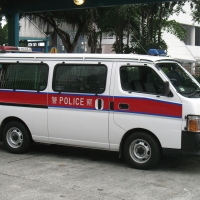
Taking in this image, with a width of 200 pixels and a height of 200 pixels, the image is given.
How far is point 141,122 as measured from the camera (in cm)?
771

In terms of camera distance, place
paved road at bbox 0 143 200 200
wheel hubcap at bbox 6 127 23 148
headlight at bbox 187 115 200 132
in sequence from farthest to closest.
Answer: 1. wheel hubcap at bbox 6 127 23 148
2. headlight at bbox 187 115 200 132
3. paved road at bbox 0 143 200 200

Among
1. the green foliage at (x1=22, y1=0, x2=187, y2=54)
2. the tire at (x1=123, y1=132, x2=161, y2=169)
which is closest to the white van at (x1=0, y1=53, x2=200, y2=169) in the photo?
the tire at (x1=123, y1=132, x2=161, y2=169)

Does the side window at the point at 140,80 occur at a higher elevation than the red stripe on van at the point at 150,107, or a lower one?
higher

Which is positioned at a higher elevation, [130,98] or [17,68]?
[17,68]

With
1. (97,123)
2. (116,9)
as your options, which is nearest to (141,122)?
(97,123)

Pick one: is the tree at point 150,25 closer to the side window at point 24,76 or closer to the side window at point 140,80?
the side window at point 24,76

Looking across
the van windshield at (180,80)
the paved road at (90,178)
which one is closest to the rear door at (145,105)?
the van windshield at (180,80)

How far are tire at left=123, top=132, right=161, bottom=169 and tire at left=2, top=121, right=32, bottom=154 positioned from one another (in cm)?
232

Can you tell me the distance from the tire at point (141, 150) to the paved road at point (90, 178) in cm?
15

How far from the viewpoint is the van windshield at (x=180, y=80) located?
7707 millimetres

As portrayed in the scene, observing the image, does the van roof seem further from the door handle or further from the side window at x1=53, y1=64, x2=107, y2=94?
the door handle

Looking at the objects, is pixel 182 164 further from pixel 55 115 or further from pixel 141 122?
pixel 55 115

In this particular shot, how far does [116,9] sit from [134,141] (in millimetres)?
13009

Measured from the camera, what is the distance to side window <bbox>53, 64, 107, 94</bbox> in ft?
26.8
